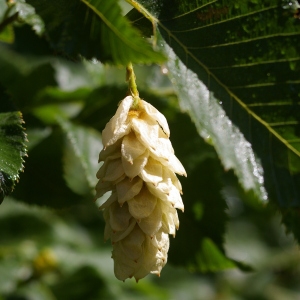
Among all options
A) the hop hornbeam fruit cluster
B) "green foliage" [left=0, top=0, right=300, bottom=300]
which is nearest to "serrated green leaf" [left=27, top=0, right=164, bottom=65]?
"green foliage" [left=0, top=0, right=300, bottom=300]

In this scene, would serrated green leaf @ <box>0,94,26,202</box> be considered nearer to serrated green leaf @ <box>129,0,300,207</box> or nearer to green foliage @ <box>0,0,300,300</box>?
green foliage @ <box>0,0,300,300</box>

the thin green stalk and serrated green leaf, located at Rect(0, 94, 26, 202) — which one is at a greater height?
the thin green stalk

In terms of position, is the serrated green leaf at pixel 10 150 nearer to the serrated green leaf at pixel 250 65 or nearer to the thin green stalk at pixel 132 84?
the thin green stalk at pixel 132 84

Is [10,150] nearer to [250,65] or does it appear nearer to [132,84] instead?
[132,84]

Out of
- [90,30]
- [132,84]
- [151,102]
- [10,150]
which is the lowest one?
[151,102]

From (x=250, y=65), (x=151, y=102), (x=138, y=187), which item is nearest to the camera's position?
(x=138, y=187)

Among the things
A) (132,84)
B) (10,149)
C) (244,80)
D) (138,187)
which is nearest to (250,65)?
(244,80)

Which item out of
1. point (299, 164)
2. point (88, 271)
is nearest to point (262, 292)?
point (88, 271)

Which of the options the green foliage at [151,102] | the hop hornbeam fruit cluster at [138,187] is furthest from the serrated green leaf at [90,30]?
the hop hornbeam fruit cluster at [138,187]
